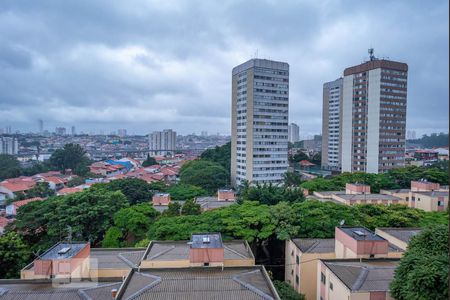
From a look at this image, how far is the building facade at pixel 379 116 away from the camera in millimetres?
51656

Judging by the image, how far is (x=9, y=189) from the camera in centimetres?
4147

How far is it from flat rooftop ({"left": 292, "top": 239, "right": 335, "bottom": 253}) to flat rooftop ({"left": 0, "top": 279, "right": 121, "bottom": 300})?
877cm

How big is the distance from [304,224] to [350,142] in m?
41.8

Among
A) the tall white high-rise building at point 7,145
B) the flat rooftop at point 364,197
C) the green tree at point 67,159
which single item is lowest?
the flat rooftop at point 364,197

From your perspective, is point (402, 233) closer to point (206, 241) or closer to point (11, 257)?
point (206, 241)

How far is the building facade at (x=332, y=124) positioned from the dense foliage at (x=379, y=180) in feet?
86.4

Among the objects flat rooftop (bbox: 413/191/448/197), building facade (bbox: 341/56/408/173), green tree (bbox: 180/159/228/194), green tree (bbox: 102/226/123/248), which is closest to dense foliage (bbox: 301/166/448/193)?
flat rooftop (bbox: 413/191/448/197)

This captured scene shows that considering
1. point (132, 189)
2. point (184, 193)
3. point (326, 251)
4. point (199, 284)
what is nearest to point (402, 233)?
point (326, 251)

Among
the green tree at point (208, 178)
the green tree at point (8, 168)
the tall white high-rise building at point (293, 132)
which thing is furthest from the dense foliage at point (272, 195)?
the tall white high-rise building at point (293, 132)

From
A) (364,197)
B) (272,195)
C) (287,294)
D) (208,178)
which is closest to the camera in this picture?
(287,294)

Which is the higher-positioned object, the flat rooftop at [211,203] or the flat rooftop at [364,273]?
the flat rooftop at [364,273]

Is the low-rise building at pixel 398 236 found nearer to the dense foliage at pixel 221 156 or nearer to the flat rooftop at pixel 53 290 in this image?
the flat rooftop at pixel 53 290

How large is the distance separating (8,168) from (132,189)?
38.4 metres

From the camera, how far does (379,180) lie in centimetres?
3594
